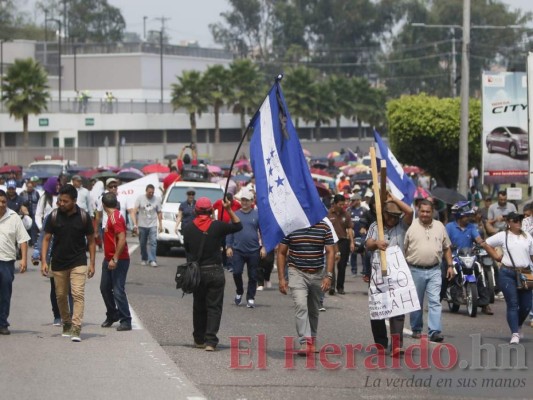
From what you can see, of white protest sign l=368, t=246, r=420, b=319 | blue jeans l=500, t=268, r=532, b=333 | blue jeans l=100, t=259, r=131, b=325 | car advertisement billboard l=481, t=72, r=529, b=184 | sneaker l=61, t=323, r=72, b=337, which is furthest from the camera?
car advertisement billboard l=481, t=72, r=529, b=184

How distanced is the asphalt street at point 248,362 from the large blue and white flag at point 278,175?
1443mm

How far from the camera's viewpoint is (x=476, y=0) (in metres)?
130

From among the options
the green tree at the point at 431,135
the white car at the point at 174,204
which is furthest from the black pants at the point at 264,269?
the green tree at the point at 431,135

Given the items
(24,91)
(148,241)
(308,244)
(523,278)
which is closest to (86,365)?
(308,244)

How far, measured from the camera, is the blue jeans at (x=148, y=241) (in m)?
25.2

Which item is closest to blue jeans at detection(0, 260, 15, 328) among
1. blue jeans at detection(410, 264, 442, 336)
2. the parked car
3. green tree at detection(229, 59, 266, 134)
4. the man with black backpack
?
the man with black backpack

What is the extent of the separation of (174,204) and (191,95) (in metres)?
54.2

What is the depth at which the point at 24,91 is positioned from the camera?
70688 millimetres

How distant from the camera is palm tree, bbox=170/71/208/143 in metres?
82.0

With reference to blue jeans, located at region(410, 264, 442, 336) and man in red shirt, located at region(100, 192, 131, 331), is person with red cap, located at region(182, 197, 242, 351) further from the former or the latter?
blue jeans, located at region(410, 264, 442, 336)

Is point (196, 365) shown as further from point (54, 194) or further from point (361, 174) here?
point (361, 174)

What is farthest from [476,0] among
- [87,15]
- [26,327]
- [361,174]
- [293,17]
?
[26,327]

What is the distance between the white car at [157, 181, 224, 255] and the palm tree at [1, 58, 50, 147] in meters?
42.1

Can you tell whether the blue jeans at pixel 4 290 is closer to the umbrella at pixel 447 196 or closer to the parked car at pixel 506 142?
the umbrella at pixel 447 196
